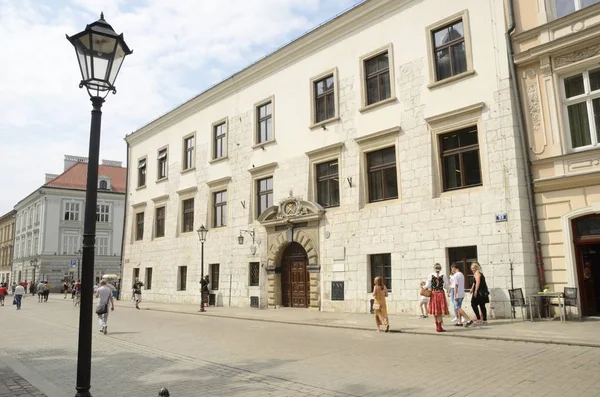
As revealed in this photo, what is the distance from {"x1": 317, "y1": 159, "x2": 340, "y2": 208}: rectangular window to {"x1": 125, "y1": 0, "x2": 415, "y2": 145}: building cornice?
561cm

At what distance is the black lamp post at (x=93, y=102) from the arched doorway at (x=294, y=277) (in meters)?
16.8

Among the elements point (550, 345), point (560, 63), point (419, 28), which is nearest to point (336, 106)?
point (419, 28)

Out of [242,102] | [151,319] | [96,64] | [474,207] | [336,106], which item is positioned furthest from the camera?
[242,102]

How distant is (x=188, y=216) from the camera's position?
3014 centimetres

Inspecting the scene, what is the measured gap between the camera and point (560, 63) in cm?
1466

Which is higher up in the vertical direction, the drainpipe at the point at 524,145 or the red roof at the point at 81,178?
the red roof at the point at 81,178

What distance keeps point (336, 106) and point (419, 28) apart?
470cm

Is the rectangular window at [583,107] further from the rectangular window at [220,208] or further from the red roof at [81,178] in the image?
the red roof at [81,178]

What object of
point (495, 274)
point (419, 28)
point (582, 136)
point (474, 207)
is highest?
point (419, 28)

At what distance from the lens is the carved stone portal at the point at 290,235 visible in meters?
21.0

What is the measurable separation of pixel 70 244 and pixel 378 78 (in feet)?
170

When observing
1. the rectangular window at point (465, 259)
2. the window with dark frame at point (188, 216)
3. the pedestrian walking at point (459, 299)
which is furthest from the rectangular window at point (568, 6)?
the window with dark frame at point (188, 216)

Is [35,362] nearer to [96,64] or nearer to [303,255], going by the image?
[96,64]

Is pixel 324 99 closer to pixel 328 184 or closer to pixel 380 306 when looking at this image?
pixel 328 184
